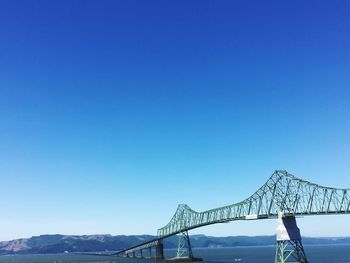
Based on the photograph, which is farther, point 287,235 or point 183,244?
point 183,244

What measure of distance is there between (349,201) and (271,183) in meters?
25.2

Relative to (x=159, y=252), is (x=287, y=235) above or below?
below

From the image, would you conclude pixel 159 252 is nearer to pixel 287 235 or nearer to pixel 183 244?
pixel 183 244

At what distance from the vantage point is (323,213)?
9044 centimetres

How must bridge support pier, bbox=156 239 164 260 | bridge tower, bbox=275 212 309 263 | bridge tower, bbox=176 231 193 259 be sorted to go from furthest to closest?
bridge support pier, bbox=156 239 164 260 < bridge tower, bbox=176 231 193 259 < bridge tower, bbox=275 212 309 263

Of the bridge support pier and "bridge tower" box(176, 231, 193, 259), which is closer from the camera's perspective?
"bridge tower" box(176, 231, 193, 259)

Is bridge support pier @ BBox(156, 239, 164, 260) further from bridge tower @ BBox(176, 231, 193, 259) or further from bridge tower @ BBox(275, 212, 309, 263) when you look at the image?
bridge tower @ BBox(275, 212, 309, 263)

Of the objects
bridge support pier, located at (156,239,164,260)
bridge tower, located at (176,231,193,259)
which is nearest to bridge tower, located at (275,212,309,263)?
bridge tower, located at (176,231,193,259)

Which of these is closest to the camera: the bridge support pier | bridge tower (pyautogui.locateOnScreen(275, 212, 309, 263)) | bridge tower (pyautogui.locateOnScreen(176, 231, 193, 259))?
bridge tower (pyautogui.locateOnScreen(275, 212, 309, 263))

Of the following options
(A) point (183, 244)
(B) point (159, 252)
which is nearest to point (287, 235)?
(A) point (183, 244)

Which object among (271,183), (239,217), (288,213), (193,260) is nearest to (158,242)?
(193,260)

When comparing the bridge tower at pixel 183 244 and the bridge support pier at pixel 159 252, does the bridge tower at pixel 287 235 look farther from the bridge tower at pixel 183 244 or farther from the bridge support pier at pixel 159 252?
the bridge support pier at pixel 159 252

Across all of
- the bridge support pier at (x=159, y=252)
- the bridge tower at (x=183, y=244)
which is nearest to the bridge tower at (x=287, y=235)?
the bridge tower at (x=183, y=244)

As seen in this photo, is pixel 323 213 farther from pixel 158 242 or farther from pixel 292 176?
Answer: pixel 158 242
